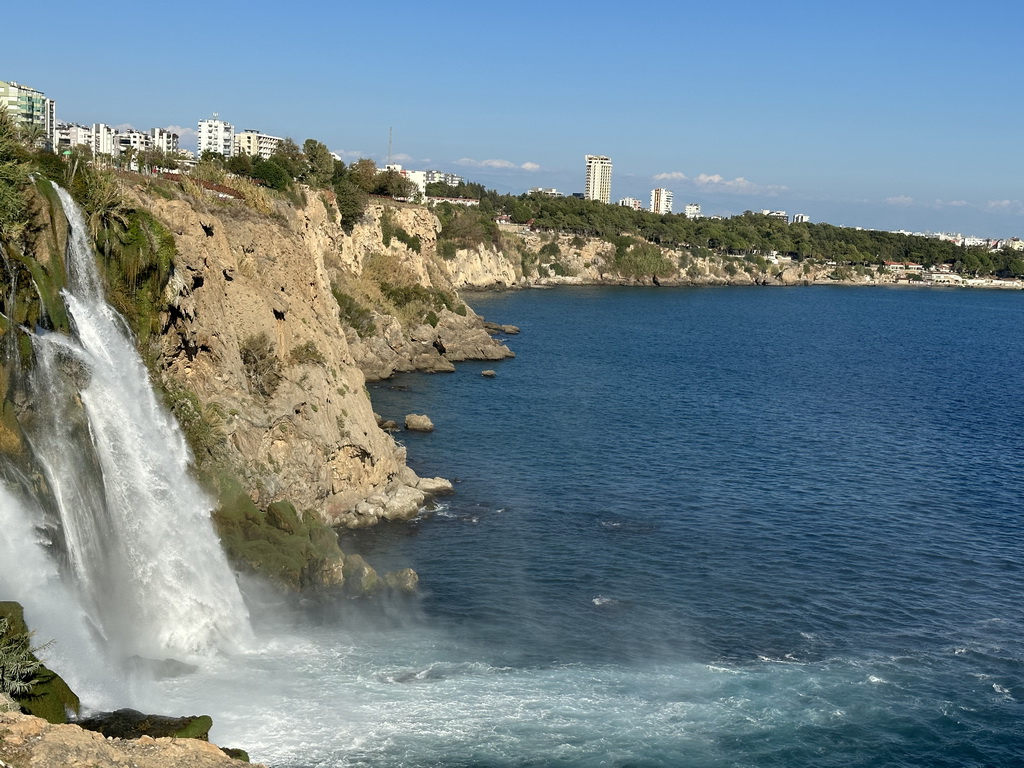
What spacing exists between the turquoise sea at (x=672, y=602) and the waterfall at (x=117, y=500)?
2.40m

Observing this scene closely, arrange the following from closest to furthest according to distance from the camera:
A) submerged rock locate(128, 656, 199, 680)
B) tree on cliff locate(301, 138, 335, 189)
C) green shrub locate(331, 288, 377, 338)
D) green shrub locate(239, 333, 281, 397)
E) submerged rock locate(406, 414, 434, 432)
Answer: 1. submerged rock locate(128, 656, 199, 680)
2. green shrub locate(239, 333, 281, 397)
3. submerged rock locate(406, 414, 434, 432)
4. green shrub locate(331, 288, 377, 338)
5. tree on cliff locate(301, 138, 335, 189)

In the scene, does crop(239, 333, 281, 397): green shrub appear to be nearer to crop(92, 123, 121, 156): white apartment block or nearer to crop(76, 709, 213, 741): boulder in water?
crop(76, 709, 213, 741): boulder in water

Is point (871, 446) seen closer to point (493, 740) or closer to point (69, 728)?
point (493, 740)

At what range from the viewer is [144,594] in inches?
1184

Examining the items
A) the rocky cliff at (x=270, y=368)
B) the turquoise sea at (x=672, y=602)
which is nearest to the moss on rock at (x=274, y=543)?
the rocky cliff at (x=270, y=368)

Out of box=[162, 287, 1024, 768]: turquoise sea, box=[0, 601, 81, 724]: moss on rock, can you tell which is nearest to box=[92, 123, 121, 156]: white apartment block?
box=[162, 287, 1024, 768]: turquoise sea

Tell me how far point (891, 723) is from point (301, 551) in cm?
2008

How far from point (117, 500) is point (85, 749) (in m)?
13.1

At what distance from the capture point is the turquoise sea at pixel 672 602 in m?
27.2

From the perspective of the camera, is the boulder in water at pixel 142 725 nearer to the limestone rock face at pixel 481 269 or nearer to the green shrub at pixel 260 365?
the green shrub at pixel 260 365

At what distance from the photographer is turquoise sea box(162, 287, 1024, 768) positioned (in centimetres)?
2722

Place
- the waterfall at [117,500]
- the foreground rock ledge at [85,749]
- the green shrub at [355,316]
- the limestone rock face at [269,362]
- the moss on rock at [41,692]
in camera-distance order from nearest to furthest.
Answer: the foreground rock ledge at [85,749] → the moss on rock at [41,692] → the waterfall at [117,500] → the limestone rock face at [269,362] → the green shrub at [355,316]

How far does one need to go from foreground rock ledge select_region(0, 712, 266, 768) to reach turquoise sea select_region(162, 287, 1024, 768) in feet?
18.0

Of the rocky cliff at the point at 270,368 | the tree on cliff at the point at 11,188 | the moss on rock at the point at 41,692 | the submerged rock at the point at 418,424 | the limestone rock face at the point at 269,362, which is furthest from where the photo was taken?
the submerged rock at the point at 418,424
